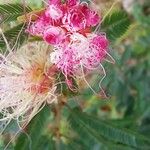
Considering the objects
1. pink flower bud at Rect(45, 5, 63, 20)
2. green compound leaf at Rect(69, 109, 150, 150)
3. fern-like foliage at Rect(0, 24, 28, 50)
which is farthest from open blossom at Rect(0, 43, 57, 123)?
green compound leaf at Rect(69, 109, 150, 150)

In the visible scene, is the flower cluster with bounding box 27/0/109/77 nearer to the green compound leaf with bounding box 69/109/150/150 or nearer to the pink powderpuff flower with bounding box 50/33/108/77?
the pink powderpuff flower with bounding box 50/33/108/77

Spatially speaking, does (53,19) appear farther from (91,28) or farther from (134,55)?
(134,55)

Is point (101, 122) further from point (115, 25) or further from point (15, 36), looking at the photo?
point (15, 36)

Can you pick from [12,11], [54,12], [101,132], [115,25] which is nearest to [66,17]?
[54,12]

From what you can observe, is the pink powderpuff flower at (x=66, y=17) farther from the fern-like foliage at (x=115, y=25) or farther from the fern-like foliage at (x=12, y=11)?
the fern-like foliage at (x=115, y=25)

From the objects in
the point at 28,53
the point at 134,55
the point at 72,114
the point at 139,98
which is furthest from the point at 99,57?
the point at 134,55

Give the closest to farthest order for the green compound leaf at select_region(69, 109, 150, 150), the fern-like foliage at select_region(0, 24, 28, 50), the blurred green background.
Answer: the fern-like foliage at select_region(0, 24, 28, 50) < the blurred green background < the green compound leaf at select_region(69, 109, 150, 150)
